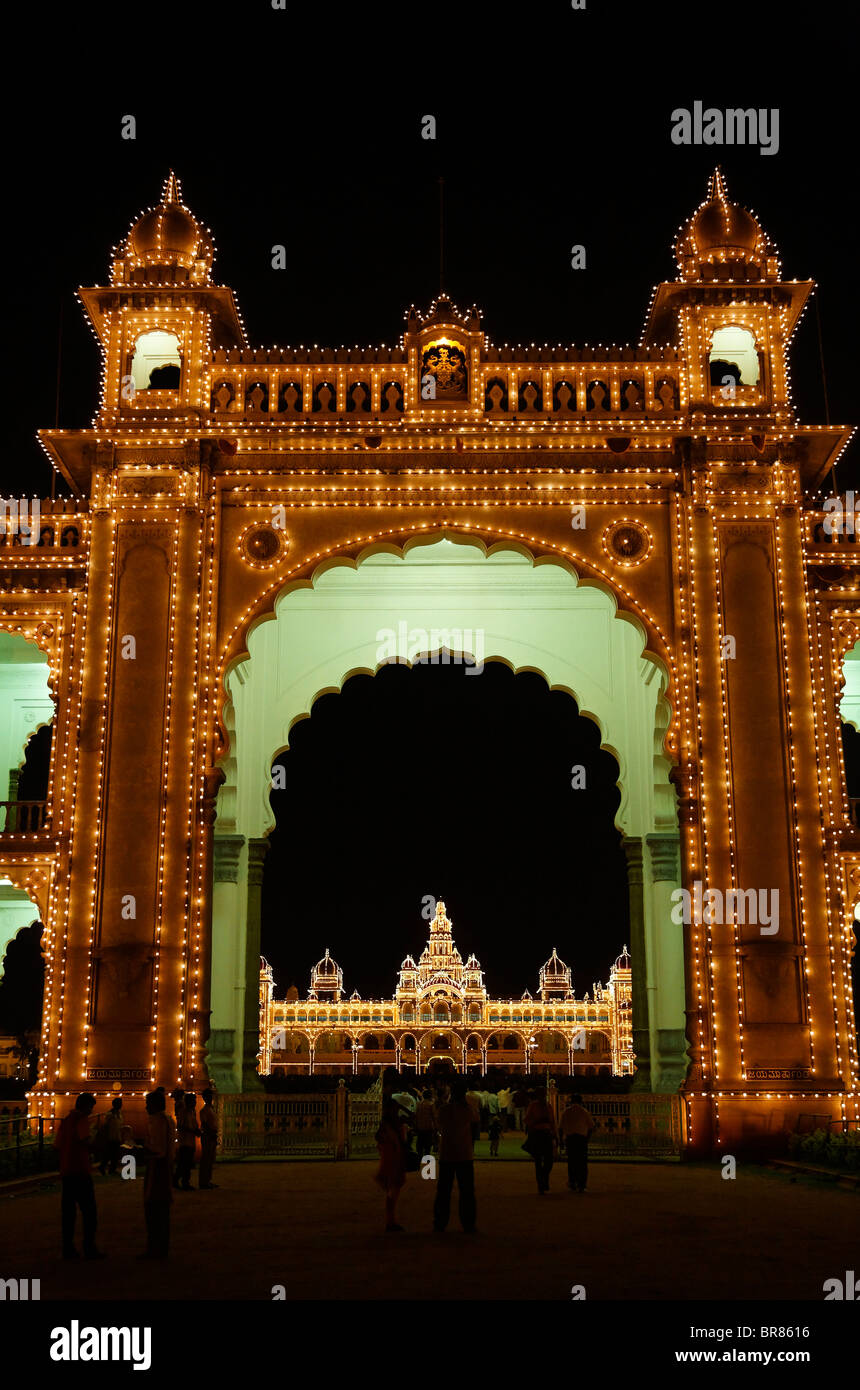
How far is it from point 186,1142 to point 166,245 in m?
11.8

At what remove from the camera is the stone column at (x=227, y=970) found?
842 inches

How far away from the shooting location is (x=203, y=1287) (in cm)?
759

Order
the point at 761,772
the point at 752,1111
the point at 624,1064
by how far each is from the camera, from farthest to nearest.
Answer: the point at 624,1064 → the point at 761,772 → the point at 752,1111

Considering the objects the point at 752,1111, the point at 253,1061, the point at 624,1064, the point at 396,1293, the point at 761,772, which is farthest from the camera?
the point at 624,1064

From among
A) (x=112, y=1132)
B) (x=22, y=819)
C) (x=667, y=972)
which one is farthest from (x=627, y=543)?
(x=112, y=1132)

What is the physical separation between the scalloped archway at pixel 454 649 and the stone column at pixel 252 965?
3 centimetres

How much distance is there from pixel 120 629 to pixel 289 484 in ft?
9.65

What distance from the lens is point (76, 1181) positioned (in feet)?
28.9

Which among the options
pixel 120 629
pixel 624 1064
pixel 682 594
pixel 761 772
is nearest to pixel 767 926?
pixel 761 772

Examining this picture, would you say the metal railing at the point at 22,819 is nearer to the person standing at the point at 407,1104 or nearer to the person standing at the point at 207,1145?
the person standing at the point at 207,1145

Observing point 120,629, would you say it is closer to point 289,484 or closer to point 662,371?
point 289,484

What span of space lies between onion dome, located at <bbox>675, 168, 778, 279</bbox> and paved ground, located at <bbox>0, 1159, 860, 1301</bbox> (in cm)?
1183

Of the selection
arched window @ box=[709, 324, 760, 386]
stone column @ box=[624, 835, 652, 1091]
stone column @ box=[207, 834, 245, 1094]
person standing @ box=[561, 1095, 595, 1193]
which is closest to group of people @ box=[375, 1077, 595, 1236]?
person standing @ box=[561, 1095, 595, 1193]

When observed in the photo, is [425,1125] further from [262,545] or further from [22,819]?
[262,545]
